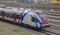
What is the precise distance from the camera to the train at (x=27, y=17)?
17.5 metres

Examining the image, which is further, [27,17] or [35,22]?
[27,17]

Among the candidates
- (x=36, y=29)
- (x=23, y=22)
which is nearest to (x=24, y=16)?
(x=23, y=22)

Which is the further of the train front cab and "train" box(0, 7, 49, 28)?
"train" box(0, 7, 49, 28)

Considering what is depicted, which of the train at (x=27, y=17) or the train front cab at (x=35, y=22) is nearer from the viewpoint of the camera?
the train front cab at (x=35, y=22)

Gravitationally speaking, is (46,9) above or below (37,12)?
below

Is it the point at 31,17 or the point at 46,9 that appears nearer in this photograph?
the point at 31,17

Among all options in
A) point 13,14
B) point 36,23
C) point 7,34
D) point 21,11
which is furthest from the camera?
point 13,14

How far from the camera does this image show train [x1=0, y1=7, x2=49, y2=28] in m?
17.5

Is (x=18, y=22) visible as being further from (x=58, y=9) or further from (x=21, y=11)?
(x=58, y=9)

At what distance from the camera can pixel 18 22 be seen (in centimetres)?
2062

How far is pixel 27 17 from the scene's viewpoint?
1855 centimetres

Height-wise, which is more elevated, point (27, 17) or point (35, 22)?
point (27, 17)

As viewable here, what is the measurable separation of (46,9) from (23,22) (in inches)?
442

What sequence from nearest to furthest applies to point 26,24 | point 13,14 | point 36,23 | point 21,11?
point 36,23, point 26,24, point 21,11, point 13,14
